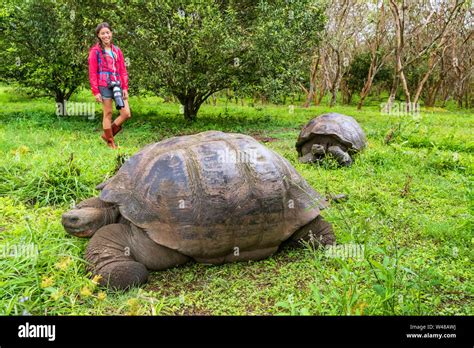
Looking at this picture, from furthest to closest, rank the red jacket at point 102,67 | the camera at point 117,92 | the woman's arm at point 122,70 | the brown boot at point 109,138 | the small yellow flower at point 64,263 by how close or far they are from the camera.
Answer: the brown boot at point 109,138 < the woman's arm at point 122,70 < the camera at point 117,92 < the red jacket at point 102,67 < the small yellow flower at point 64,263

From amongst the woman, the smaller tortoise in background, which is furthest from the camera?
the smaller tortoise in background

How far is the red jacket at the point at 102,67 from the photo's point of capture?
256 inches

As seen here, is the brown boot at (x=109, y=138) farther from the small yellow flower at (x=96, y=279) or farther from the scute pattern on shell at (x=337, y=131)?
the small yellow flower at (x=96, y=279)

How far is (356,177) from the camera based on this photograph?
19.0 feet

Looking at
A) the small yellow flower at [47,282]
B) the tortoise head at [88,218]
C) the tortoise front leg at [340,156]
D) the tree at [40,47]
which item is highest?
the tree at [40,47]

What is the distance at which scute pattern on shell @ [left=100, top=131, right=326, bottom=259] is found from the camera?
3.01 m

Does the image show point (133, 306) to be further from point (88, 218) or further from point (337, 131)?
point (337, 131)

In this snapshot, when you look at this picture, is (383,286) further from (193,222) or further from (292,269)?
(193,222)

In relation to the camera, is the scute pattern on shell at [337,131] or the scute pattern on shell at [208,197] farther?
the scute pattern on shell at [337,131]

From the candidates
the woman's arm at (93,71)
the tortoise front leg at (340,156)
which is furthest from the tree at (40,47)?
the tortoise front leg at (340,156)

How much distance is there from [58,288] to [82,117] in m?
8.95

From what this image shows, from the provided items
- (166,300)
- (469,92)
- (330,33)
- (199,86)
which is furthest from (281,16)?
(469,92)

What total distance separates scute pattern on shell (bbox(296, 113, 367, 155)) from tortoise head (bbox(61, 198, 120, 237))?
13.4 feet

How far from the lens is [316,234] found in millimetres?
3578
